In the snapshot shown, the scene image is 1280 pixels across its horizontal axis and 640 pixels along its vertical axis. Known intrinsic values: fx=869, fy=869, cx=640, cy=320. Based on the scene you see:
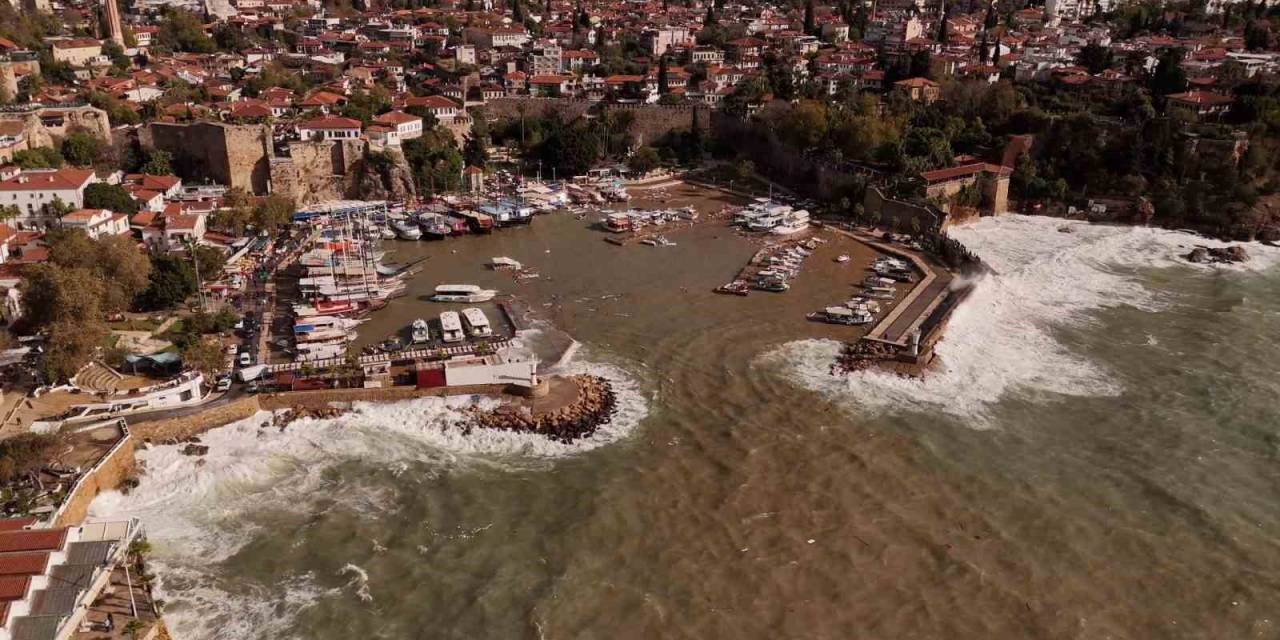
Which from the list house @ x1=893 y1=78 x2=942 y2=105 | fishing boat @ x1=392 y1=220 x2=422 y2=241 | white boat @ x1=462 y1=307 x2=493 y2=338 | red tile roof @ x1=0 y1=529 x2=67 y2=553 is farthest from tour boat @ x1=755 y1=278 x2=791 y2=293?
house @ x1=893 y1=78 x2=942 y2=105

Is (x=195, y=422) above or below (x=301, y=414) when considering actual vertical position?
above

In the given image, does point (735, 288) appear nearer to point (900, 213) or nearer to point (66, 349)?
point (900, 213)

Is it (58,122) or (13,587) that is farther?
(58,122)

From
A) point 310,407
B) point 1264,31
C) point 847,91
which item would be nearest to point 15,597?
point 310,407

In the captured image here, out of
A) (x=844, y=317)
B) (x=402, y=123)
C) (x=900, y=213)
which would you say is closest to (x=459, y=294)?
Answer: (x=844, y=317)

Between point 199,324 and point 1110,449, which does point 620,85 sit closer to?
point 199,324

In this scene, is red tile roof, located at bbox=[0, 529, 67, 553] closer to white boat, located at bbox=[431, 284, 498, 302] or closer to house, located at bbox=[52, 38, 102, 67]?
white boat, located at bbox=[431, 284, 498, 302]
